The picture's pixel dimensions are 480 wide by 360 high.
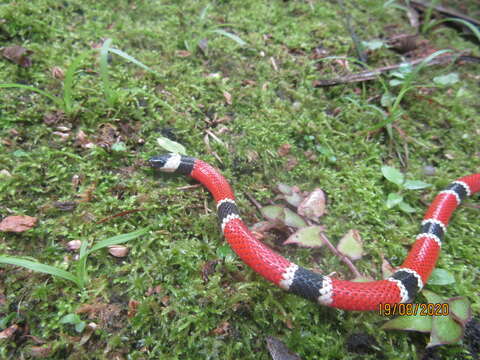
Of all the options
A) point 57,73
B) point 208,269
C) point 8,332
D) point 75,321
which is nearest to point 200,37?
point 57,73

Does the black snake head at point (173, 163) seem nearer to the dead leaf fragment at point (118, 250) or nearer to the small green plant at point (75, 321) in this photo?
the dead leaf fragment at point (118, 250)

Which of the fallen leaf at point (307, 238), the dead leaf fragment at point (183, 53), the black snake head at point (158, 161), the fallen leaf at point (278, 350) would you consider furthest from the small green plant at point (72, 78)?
the fallen leaf at point (278, 350)

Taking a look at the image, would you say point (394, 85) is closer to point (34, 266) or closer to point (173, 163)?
point (173, 163)

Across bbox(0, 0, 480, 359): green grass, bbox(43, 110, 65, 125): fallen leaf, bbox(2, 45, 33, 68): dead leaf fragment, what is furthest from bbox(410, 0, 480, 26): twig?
bbox(2, 45, 33, 68): dead leaf fragment

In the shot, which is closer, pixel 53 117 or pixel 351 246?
pixel 351 246

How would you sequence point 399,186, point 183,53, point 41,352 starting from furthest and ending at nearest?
point 183,53 < point 399,186 < point 41,352
